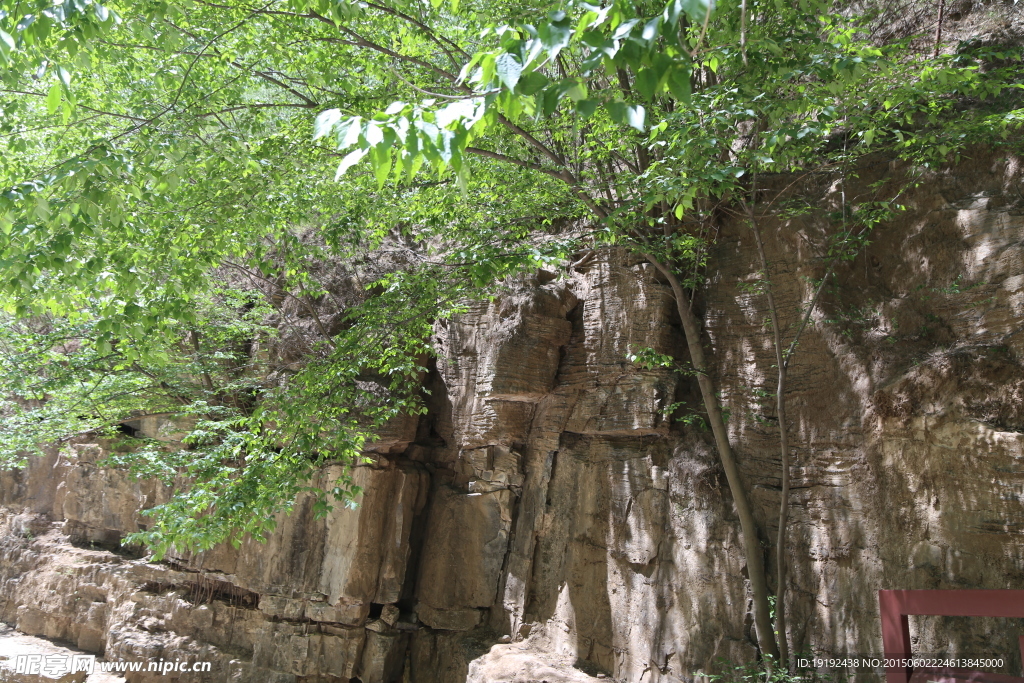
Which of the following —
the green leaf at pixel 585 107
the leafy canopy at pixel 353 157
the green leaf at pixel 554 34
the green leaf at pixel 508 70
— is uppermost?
the leafy canopy at pixel 353 157

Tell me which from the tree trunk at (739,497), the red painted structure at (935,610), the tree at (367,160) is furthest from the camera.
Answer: the tree trunk at (739,497)

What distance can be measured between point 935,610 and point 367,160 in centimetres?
504

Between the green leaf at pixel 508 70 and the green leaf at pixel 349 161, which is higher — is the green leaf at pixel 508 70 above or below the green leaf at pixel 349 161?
above

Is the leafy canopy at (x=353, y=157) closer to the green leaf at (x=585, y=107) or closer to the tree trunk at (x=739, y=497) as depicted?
the green leaf at (x=585, y=107)

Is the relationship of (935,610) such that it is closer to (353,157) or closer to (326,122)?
(353,157)

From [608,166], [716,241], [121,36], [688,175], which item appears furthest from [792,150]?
[121,36]

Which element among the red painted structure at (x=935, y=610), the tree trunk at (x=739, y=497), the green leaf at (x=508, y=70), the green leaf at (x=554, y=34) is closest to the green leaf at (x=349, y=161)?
the green leaf at (x=508, y=70)

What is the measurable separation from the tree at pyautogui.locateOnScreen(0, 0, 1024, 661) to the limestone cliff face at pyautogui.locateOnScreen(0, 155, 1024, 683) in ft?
1.53

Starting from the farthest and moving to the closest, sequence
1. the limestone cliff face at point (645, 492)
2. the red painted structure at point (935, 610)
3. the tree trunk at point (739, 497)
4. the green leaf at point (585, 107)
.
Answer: the tree trunk at point (739, 497) → the limestone cliff face at point (645, 492) → the red painted structure at point (935, 610) → the green leaf at point (585, 107)

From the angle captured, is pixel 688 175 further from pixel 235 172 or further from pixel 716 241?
pixel 235 172

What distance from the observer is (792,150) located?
18.2ft

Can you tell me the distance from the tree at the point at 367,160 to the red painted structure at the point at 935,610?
5.34ft

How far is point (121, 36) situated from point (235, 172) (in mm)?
1872

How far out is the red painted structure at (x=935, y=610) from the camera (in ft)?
12.7
